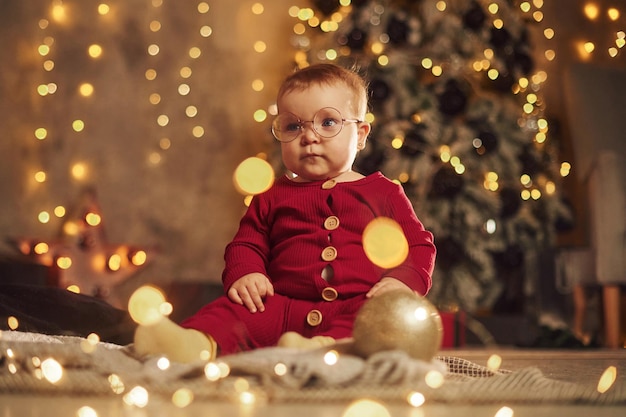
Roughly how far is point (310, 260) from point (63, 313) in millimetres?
552

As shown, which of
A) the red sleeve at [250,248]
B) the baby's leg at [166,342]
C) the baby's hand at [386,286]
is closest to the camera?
the baby's leg at [166,342]

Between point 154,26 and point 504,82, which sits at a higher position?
point 154,26

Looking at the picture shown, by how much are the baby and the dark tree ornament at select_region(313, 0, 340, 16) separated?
1888mm

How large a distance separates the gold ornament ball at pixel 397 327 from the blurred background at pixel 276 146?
1.69 m

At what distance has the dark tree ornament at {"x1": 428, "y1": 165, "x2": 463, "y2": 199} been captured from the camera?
2873 millimetres

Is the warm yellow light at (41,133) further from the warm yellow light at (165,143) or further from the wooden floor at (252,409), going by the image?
the wooden floor at (252,409)

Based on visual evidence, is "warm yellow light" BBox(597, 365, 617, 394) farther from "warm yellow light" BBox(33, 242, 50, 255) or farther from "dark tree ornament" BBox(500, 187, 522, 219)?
"warm yellow light" BBox(33, 242, 50, 255)

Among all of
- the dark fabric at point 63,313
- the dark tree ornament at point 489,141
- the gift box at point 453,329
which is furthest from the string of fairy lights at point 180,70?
the dark fabric at point 63,313

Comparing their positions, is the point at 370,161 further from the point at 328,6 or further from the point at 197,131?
the point at 197,131

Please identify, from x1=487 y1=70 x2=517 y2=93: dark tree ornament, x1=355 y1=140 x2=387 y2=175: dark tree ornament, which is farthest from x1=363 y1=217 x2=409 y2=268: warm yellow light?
x1=487 y1=70 x2=517 y2=93: dark tree ornament

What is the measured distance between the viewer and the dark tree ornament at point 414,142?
294cm

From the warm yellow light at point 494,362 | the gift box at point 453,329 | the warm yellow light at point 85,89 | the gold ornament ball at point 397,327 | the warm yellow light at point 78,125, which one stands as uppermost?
the warm yellow light at point 85,89

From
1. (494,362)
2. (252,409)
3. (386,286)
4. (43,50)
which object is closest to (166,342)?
(252,409)

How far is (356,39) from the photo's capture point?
120 inches
